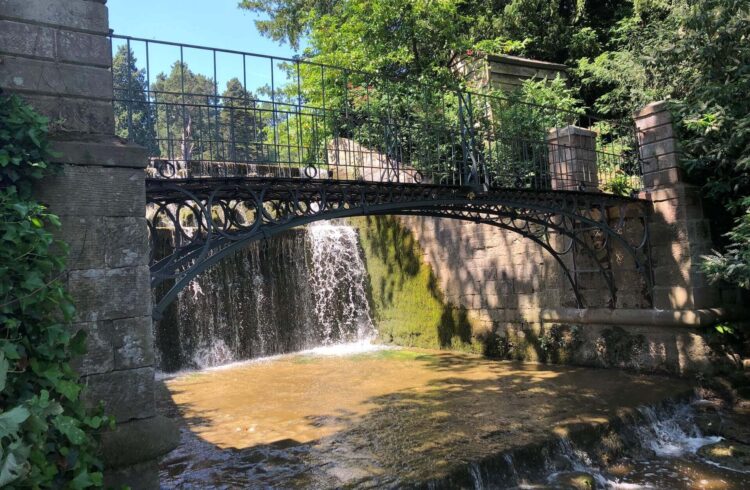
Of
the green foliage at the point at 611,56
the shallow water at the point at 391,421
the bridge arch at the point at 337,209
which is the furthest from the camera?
the green foliage at the point at 611,56

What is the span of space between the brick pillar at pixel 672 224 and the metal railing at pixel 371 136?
479 mm

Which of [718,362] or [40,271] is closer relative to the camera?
[40,271]

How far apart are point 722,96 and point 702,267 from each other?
213 cm

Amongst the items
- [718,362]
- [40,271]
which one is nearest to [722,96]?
[718,362]

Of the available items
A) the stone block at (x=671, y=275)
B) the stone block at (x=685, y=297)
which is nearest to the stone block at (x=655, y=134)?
the stone block at (x=671, y=275)

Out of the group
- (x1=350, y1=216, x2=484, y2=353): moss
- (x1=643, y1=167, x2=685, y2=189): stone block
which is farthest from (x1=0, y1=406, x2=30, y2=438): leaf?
(x1=350, y1=216, x2=484, y2=353): moss

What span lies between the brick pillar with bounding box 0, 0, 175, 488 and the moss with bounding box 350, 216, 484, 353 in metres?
7.48

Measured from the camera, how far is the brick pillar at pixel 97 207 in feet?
9.57

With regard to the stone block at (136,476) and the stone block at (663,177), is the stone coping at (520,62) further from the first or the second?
the stone block at (136,476)

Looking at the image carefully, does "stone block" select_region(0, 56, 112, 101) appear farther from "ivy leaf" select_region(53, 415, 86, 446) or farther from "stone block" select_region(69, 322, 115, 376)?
"ivy leaf" select_region(53, 415, 86, 446)

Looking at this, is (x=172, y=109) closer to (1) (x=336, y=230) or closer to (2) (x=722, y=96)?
(2) (x=722, y=96)

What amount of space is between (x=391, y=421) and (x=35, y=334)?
396 centimetres

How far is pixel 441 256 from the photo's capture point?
34.4 ft

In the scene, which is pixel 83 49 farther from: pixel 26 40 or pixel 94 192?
pixel 94 192
